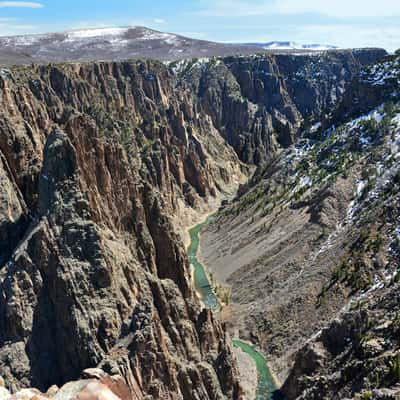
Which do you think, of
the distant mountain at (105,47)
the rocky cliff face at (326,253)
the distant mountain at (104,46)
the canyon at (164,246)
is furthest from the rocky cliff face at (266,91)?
the rocky cliff face at (326,253)

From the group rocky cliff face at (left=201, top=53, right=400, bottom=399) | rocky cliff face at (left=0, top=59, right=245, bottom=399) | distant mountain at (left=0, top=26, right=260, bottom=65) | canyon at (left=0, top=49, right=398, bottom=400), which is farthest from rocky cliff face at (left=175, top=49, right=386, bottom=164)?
rocky cliff face at (left=0, top=59, right=245, bottom=399)

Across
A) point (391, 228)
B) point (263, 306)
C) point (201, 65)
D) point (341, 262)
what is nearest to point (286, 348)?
point (263, 306)

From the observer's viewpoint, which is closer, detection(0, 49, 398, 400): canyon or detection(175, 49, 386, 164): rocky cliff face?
detection(0, 49, 398, 400): canyon

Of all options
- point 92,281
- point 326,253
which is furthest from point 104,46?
point 92,281

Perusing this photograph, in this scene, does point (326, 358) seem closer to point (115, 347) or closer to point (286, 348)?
point (286, 348)

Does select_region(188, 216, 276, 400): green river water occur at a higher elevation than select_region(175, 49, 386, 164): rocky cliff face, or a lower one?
lower

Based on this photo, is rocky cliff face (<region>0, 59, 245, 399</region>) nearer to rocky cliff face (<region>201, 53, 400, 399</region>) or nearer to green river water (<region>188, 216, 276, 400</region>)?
green river water (<region>188, 216, 276, 400</region>)

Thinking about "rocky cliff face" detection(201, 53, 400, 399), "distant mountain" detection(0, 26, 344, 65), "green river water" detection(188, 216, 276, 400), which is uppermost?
"distant mountain" detection(0, 26, 344, 65)
